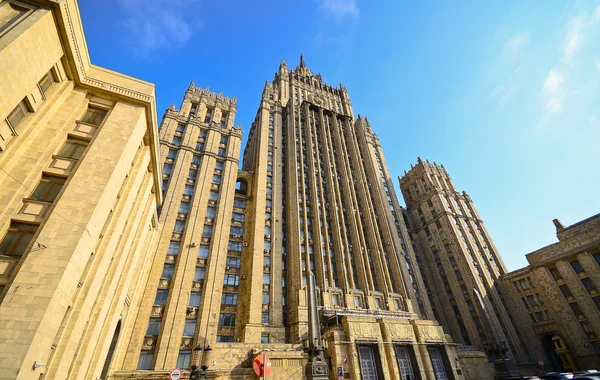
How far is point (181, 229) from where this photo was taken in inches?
1388

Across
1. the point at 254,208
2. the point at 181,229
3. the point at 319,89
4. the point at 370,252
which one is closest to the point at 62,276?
the point at 181,229

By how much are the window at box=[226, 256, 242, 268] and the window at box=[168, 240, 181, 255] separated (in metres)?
6.83

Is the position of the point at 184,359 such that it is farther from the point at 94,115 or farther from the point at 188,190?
the point at 94,115

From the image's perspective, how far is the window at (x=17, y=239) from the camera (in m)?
13.6

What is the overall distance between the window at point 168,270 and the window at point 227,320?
7740 millimetres

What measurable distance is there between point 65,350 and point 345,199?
43252 mm

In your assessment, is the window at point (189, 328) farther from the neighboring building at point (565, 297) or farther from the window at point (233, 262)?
the neighboring building at point (565, 297)

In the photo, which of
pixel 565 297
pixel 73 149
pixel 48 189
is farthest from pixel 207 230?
pixel 565 297

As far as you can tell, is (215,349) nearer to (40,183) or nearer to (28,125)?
(40,183)

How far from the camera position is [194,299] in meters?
31.2

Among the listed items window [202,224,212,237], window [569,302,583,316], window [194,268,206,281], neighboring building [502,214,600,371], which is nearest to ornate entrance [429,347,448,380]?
neighboring building [502,214,600,371]

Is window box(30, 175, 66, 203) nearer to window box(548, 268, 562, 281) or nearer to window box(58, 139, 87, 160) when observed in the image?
window box(58, 139, 87, 160)

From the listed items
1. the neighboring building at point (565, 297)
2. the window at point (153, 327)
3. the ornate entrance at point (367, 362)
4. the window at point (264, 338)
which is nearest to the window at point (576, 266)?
the neighboring building at point (565, 297)

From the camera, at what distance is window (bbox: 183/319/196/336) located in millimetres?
28856
